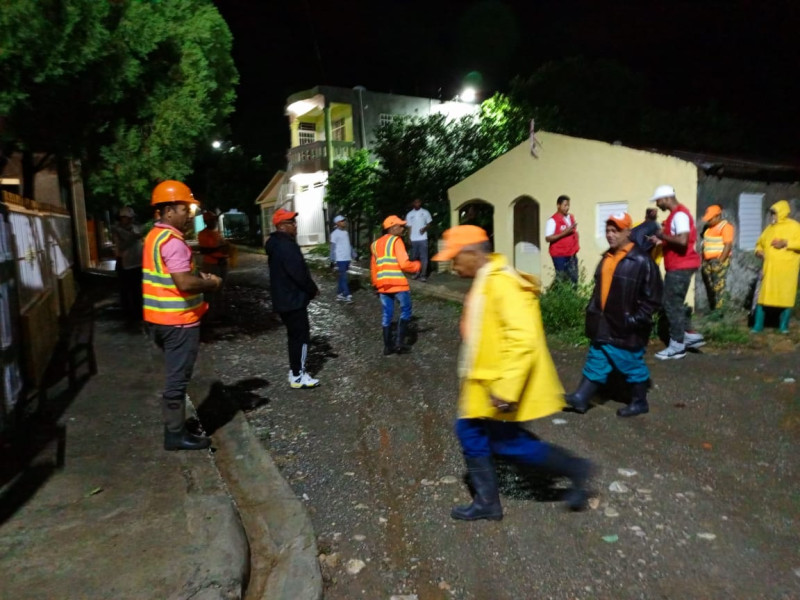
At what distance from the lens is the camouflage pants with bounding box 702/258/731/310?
311 inches

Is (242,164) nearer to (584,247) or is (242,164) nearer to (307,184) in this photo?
(307,184)

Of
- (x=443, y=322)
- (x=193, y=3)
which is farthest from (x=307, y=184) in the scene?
(x=443, y=322)

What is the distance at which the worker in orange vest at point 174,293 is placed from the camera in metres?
4.04

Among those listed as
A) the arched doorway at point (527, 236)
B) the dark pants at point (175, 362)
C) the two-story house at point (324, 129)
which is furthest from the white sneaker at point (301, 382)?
the two-story house at point (324, 129)

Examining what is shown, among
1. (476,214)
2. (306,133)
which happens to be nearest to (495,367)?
(476,214)

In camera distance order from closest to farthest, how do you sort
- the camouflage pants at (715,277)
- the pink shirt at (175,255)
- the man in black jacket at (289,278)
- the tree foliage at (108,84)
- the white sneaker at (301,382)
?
the pink shirt at (175,255) < the man in black jacket at (289,278) < the white sneaker at (301,382) < the tree foliage at (108,84) < the camouflage pants at (715,277)

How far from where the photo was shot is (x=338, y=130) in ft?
87.9

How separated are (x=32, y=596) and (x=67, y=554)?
1.10 feet

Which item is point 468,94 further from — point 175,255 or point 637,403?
point 175,255

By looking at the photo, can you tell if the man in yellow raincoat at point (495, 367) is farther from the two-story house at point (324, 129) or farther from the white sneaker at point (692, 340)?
the two-story house at point (324, 129)

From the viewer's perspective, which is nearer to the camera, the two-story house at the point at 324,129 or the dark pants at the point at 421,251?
the dark pants at the point at 421,251

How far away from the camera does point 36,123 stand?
754 cm

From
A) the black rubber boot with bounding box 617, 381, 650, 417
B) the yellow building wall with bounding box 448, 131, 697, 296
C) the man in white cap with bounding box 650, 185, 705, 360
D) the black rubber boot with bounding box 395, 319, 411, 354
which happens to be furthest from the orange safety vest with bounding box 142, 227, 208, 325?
the yellow building wall with bounding box 448, 131, 697, 296

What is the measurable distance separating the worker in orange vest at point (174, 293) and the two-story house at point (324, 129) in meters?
19.6
